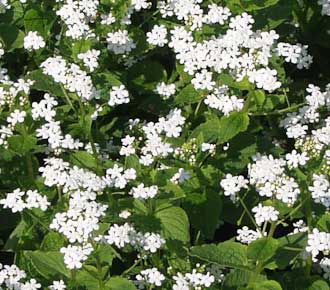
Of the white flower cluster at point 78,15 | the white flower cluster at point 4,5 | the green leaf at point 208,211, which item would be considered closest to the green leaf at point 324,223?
the green leaf at point 208,211

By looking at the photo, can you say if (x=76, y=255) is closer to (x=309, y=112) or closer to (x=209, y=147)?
(x=209, y=147)

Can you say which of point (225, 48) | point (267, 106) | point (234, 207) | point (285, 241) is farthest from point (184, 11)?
point (285, 241)

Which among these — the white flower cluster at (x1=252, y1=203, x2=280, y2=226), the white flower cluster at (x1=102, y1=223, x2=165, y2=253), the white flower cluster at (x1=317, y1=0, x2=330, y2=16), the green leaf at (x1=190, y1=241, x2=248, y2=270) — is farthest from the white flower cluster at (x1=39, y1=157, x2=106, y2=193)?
the white flower cluster at (x1=317, y1=0, x2=330, y2=16)

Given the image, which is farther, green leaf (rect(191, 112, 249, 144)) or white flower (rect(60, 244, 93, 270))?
green leaf (rect(191, 112, 249, 144))

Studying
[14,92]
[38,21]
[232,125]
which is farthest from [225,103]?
[38,21]

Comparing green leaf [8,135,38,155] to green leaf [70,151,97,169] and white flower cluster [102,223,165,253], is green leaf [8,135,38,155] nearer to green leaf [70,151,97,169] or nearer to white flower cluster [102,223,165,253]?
green leaf [70,151,97,169]

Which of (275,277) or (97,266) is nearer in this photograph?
(97,266)

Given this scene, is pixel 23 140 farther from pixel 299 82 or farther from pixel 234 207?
pixel 299 82
